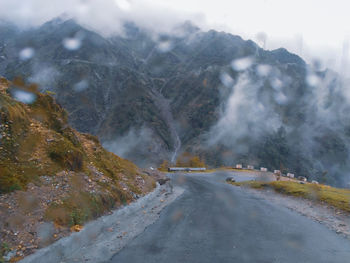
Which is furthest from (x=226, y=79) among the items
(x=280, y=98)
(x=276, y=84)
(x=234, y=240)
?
(x=234, y=240)

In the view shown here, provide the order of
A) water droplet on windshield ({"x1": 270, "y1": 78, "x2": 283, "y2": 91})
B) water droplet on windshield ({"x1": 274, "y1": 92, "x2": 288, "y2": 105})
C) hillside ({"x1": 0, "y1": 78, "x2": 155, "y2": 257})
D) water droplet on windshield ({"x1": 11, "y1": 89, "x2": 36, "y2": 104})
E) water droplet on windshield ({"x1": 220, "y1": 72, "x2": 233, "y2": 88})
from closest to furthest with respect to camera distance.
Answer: hillside ({"x1": 0, "y1": 78, "x2": 155, "y2": 257}) < water droplet on windshield ({"x1": 11, "y1": 89, "x2": 36, "y2": 104}) < water droplet on windshield ({"x1": 274, "y1": 92, "x2": 288, "y2": 105}) < water droplet on windshield ({"x1": 220, "y1": 72, "x2": 233, "y2": 88}) < water droplet on windshield ({"x1": 270, "y1": 78, "x2": 283, "y2": 91})

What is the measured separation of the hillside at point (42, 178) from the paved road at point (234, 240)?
2.27 m

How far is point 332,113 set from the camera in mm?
180375

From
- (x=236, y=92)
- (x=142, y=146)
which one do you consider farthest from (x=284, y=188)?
(x=236, y=92)

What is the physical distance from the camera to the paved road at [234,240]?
343 inches

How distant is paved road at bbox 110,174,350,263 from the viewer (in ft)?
28.6

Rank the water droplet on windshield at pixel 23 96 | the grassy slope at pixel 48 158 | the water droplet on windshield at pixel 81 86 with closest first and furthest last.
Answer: the grassy slope at pixel 48 158, the water droplet on windshield at pixel 23 96, the water droplet on windshield at pixel 81 86

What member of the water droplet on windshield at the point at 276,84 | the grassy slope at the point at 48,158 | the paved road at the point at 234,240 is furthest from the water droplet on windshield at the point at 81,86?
the paved road at the point at 234,240

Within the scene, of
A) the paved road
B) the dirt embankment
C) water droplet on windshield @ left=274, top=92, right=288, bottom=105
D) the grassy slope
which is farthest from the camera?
water droplet on windshield @ left=274, top=92, right=288, bottom=105

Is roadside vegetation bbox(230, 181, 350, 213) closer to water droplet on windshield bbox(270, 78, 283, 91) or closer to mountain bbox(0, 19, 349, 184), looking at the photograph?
mountain bbox(0, 19, 349, 184)

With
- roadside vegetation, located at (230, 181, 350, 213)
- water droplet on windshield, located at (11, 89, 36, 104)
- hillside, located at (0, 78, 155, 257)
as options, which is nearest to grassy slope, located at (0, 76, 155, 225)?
hillside, located at (0, 78, 155, 257)

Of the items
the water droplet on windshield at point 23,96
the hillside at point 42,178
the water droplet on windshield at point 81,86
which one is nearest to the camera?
the hillside at point 42,178

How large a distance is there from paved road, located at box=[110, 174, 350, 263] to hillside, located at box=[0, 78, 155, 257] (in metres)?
2.27

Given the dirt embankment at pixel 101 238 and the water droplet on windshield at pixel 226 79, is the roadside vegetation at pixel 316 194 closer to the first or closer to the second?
the dirt embankment at pixel 101 238
